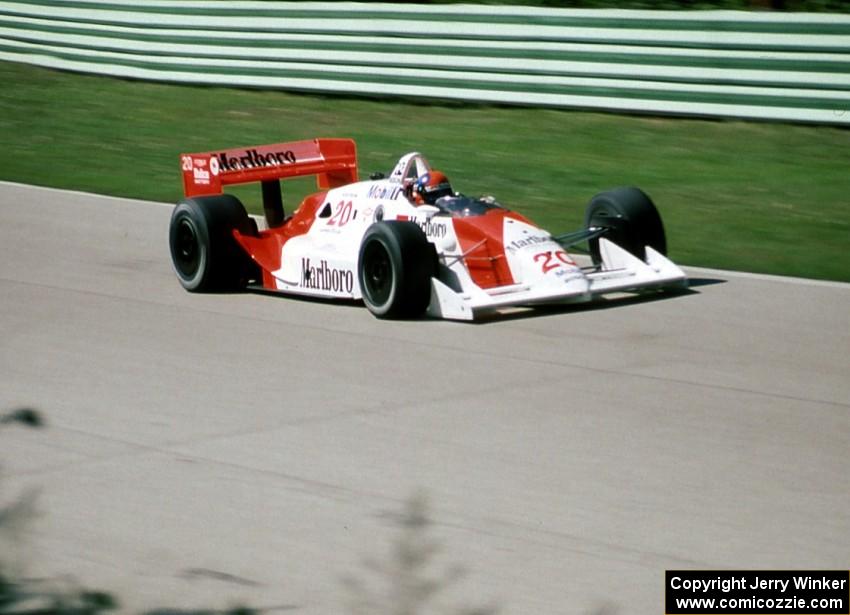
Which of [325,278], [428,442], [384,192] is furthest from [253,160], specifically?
[428,442]

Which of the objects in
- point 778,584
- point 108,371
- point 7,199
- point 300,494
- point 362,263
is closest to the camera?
point 778,584

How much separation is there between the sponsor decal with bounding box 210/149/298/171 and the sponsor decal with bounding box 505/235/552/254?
224 centimetres

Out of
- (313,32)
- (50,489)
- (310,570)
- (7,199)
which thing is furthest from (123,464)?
(313,32)

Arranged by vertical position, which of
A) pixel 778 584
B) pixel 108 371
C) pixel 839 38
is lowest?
pixel 778 584

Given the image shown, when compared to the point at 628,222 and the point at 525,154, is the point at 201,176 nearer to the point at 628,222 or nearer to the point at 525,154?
the point at 628,222

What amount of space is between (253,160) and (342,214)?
45.3 inches

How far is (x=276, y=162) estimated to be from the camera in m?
10.8

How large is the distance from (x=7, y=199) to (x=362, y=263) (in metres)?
6.49

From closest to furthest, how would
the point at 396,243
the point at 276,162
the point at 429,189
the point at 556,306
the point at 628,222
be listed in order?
the point at 396,243
the point at 556,306
the point at 429,189
the point at 628,222
the point at 276,162

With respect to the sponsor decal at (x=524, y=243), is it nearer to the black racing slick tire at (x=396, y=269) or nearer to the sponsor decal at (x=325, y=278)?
the black racing slick tire at (x=396, y=269)

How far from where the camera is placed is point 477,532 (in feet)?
17.6

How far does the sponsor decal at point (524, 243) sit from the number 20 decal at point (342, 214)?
1.27m

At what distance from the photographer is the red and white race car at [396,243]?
29.7 ft

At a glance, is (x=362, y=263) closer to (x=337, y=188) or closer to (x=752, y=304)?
(x=337, y=188)
